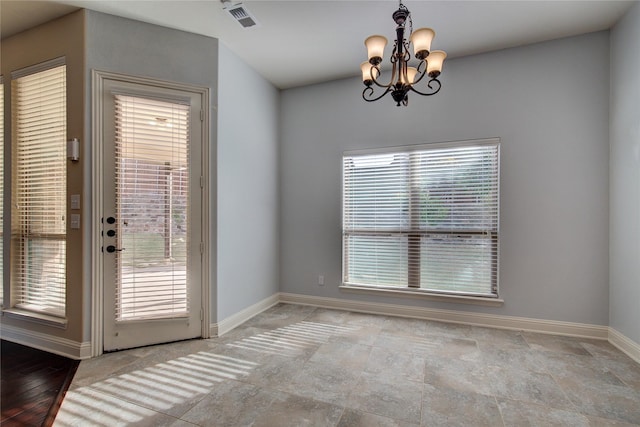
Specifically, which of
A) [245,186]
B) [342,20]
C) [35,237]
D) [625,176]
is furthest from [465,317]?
[35,237]

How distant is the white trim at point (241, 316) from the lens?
296cm

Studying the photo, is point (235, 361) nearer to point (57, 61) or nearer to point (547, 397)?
point (547, 397)

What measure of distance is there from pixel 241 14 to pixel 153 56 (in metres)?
0.95

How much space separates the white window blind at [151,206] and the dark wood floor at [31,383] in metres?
0.56

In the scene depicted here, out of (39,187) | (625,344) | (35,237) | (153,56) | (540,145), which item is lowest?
(625,344)

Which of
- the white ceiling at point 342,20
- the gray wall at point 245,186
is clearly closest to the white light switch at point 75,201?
the gray wall at point 245,186

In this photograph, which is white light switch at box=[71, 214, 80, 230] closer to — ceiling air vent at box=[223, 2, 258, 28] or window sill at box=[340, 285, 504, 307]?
ceiling air vent at box=[223, 2, 258, 28]

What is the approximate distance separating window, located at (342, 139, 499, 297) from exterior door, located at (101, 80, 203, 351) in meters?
1.88

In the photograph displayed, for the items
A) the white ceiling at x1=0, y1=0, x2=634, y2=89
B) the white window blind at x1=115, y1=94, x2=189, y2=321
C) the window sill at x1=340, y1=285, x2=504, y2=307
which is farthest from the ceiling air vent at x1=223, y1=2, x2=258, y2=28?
the window sill at x1=340, y1=285, x2=504, y2=307

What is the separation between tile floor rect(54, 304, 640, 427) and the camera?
5.85 feet

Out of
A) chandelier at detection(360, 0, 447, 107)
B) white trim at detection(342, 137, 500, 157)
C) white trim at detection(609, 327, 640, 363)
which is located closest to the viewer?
chandelier at detection(360, 0, 447, 107)

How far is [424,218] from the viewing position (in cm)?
344

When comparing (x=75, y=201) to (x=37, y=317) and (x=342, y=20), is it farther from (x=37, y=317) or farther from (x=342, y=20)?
(x=342, y=20)

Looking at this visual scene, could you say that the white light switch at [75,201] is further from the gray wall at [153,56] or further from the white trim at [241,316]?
the white trim at [241,316]
